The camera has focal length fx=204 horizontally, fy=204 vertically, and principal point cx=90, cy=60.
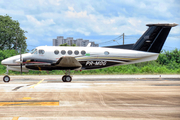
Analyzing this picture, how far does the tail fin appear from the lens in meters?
22.4

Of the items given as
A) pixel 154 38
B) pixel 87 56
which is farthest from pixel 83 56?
pixel 154 38

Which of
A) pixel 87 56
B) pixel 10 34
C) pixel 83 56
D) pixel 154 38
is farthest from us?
pixel 10 34

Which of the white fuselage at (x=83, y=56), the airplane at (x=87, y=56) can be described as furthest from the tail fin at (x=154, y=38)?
the white fuselage at (x=83, y=56)

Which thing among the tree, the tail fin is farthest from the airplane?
the tree

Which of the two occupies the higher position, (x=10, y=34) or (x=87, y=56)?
(x=10, y=34)

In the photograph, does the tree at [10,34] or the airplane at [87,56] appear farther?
the tree at [10,34]

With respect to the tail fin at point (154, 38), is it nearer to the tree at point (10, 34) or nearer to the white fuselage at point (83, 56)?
the white fuselage at point (83, 56)

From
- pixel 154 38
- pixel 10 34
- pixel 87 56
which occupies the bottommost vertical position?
pixel 87 56

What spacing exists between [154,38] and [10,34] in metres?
43.3

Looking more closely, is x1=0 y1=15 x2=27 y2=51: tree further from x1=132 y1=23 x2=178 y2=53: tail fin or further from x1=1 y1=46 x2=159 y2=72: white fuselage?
x1=132 y1=23 x2=178 y2=53: tail fin

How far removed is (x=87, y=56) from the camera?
21.6 m

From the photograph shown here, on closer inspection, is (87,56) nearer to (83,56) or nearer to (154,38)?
(83,56)

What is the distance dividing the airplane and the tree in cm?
3472

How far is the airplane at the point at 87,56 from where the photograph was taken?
20.5 m
